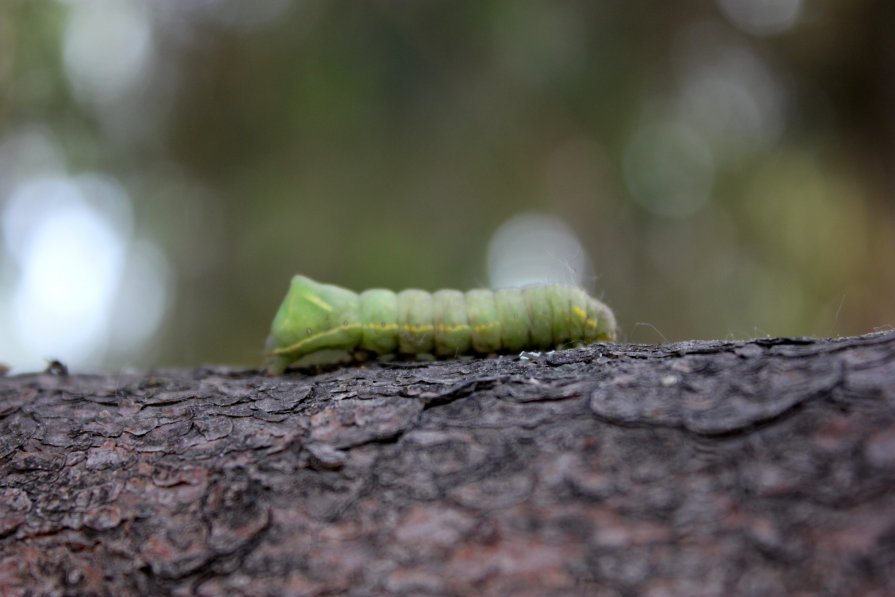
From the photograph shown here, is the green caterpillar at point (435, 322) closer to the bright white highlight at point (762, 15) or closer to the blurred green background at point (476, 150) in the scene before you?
the blurred green background at point (476, 150)

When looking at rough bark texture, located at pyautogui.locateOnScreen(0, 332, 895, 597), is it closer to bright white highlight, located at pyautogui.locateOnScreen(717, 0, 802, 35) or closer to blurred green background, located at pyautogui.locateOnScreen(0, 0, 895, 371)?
blurred green background, located at pyautogui.locateOnScreen(0, 0, 895, 371)

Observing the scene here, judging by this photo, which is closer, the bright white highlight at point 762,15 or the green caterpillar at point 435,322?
the green caterpillar at point 435,322

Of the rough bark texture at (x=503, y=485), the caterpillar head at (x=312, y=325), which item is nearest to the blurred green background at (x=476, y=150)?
the caterpillar head at (x=312, y=325)

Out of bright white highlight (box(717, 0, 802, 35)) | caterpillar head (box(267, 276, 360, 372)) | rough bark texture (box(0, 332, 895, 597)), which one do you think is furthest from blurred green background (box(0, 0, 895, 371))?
A: rough bark texture (box(0, 332, 895, 597))

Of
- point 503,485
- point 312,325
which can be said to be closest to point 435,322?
point 312,325

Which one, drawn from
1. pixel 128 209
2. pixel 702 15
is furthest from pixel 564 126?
pixel 128 209

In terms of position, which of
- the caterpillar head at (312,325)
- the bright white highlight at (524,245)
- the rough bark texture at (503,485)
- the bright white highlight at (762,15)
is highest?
the bright white highlight at (762,15)
